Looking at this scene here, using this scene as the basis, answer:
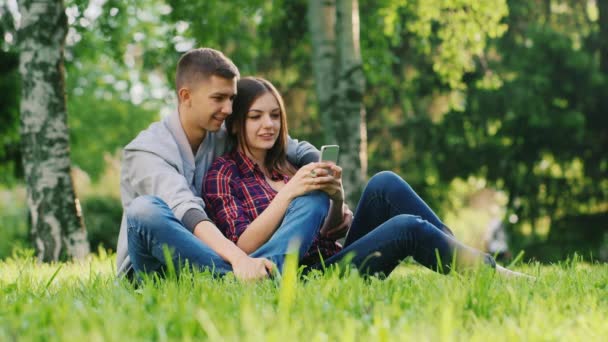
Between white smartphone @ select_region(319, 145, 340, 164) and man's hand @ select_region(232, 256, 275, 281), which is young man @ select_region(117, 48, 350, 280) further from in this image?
white smartphone @ select_region(319, 145, 340, 164)

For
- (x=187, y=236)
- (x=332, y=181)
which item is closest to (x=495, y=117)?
(x=332, y=181)

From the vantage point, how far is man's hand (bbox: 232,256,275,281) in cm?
329

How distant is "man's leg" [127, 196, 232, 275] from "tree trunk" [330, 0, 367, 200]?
568 cm

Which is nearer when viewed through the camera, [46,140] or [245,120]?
[245,120]

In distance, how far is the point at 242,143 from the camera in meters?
4.34

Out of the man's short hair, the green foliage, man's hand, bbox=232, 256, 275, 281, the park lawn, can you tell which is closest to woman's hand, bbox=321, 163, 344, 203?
man's hand, bbox=232, 256, 275, 281

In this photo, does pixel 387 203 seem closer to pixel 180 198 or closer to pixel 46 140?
pixel 180 198

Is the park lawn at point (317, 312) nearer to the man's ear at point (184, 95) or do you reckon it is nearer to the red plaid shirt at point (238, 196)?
the red plaid shirt at point (238, 196)

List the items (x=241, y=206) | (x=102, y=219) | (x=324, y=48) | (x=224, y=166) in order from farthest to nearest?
(x=102, y=219) → (x=324, y=48) → (x=224, y=166) → (x=241, y=206)

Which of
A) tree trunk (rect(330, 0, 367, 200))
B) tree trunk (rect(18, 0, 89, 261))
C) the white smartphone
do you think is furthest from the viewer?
tree trunk (rect(330, 0, 367, 200))

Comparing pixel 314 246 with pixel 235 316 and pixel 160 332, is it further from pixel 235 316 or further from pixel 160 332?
pixel 160 332

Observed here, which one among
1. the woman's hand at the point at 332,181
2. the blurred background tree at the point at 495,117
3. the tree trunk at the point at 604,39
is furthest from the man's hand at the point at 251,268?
the tree trunk at the point at 604,39

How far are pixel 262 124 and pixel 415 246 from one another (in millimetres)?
1229

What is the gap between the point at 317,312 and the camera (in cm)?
231
